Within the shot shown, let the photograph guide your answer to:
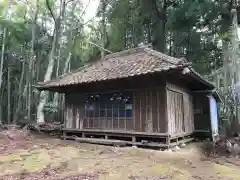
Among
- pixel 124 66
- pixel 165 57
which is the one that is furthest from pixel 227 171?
pixel 124 66

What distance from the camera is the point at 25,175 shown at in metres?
5.07

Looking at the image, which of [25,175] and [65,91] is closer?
[25,175]

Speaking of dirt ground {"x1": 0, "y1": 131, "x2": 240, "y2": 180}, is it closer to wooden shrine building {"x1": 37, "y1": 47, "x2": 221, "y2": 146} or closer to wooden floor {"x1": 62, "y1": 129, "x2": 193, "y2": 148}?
wooden floor {"x1": 62, "y1": 129, "x2": 193, "y2": 148}

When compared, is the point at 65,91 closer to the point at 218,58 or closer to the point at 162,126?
the point at 162,126

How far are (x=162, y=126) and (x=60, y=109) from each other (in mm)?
13206

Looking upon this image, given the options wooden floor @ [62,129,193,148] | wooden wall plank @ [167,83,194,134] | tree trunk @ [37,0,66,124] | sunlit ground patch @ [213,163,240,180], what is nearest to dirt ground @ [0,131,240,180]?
sunlit ground patch @ [213,163,240,180]

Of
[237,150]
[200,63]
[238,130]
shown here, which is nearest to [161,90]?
[237,150]

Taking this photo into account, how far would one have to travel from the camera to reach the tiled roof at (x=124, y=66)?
7614 mm

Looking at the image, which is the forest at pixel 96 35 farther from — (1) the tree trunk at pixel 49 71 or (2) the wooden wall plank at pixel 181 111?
(2) the wooden wall plank at pixel 181 111

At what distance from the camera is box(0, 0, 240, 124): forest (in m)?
13.0

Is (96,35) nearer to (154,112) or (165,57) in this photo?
(165,57)

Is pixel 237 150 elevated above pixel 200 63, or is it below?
below

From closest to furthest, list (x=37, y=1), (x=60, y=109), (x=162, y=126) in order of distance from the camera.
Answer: (x=162, y=126) → (x=37, y=1) → (x=60, y=109)

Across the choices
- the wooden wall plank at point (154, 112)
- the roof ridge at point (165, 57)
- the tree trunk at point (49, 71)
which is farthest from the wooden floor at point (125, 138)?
the tree trunk at point (49, 71)
